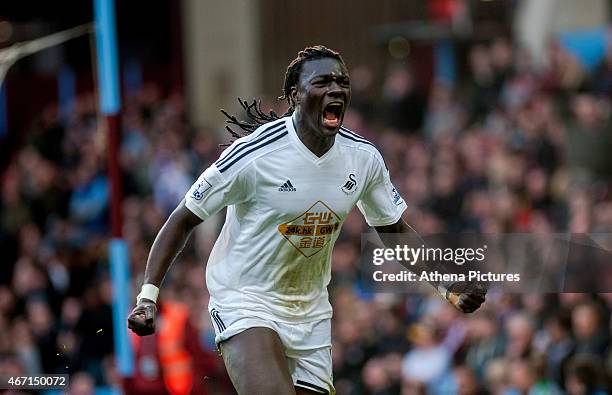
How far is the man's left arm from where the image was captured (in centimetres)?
658

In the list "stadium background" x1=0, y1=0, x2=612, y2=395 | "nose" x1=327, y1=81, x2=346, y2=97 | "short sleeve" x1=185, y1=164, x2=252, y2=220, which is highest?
"nose" x1=327, y1=81, x2=346, y2=97

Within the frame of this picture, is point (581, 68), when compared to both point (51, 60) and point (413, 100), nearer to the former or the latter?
point (413, 100)

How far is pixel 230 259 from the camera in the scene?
6539mm

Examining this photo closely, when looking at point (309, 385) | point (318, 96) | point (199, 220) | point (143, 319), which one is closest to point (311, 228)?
point (199, 220)

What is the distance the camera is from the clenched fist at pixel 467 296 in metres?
6.56

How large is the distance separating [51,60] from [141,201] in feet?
21.6

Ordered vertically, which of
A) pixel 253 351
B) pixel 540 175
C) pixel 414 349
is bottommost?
pixel 414 349

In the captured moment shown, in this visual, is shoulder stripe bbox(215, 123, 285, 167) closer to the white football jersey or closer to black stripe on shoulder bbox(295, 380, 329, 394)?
the white football jersey

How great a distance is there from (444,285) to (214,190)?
4.28ft

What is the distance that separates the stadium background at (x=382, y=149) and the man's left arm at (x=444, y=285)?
3013 mm

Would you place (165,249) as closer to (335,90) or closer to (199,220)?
(199,220)

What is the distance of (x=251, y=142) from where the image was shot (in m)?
6.39

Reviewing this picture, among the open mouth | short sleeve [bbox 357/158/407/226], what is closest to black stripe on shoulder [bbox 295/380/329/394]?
short sleeve [bbox 357/158/407/226]

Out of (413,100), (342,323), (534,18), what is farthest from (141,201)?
(534,18)
